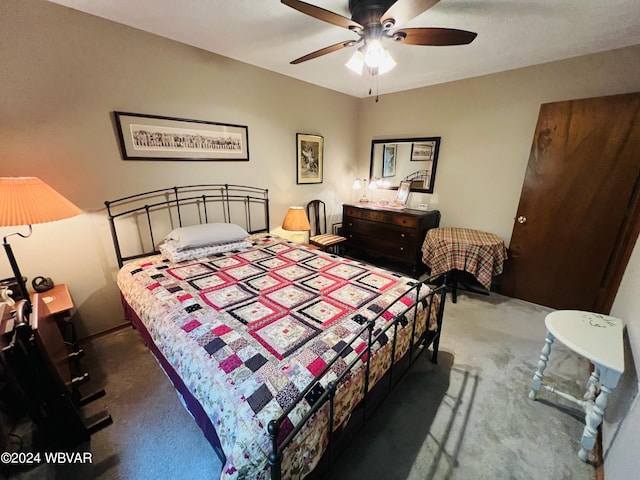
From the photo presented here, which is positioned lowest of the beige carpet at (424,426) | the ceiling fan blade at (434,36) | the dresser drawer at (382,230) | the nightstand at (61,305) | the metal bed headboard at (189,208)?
the beige carpet at (424,426)

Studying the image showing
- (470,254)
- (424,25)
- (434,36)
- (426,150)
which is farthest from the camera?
(426,150)

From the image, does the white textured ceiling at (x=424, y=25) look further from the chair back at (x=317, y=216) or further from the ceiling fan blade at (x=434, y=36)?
the chair back at (x=317, y=216)

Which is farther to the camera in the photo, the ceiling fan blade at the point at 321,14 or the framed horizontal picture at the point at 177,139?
the framed horizontal picture at the point at 177,139

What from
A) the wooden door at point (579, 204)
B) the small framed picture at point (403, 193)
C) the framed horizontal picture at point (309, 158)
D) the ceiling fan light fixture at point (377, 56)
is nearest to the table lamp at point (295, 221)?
the framed horizontal picture at point (309, 158)

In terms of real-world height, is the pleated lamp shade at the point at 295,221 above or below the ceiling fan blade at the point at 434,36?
below

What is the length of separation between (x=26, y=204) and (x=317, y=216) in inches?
118

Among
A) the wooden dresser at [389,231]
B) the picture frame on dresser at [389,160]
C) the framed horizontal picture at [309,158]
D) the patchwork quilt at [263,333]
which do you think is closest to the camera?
the patchwork quilt at [263,333]

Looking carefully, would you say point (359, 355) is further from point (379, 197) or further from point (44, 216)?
point (379, 197)

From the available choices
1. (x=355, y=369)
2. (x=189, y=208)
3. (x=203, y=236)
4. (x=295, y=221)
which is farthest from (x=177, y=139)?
(x=355, y=369)

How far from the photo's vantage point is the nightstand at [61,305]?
172 cm

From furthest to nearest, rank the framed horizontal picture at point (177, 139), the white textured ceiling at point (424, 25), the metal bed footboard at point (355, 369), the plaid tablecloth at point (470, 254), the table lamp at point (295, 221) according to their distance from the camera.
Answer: the table lamp at point (295, 221) → the plaid tablecloth at point (470, 254) → the framed horizontal picture at point (177, 139) → the white textured ceiling at point (424, 25) → the metal bed footboard at point (355, 369)

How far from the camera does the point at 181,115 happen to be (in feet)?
7.87

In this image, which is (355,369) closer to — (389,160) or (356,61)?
(356,61)

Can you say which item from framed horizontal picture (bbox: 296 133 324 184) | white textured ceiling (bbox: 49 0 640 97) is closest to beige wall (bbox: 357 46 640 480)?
white textured ceiling (bbox: 49 0 640 97)
